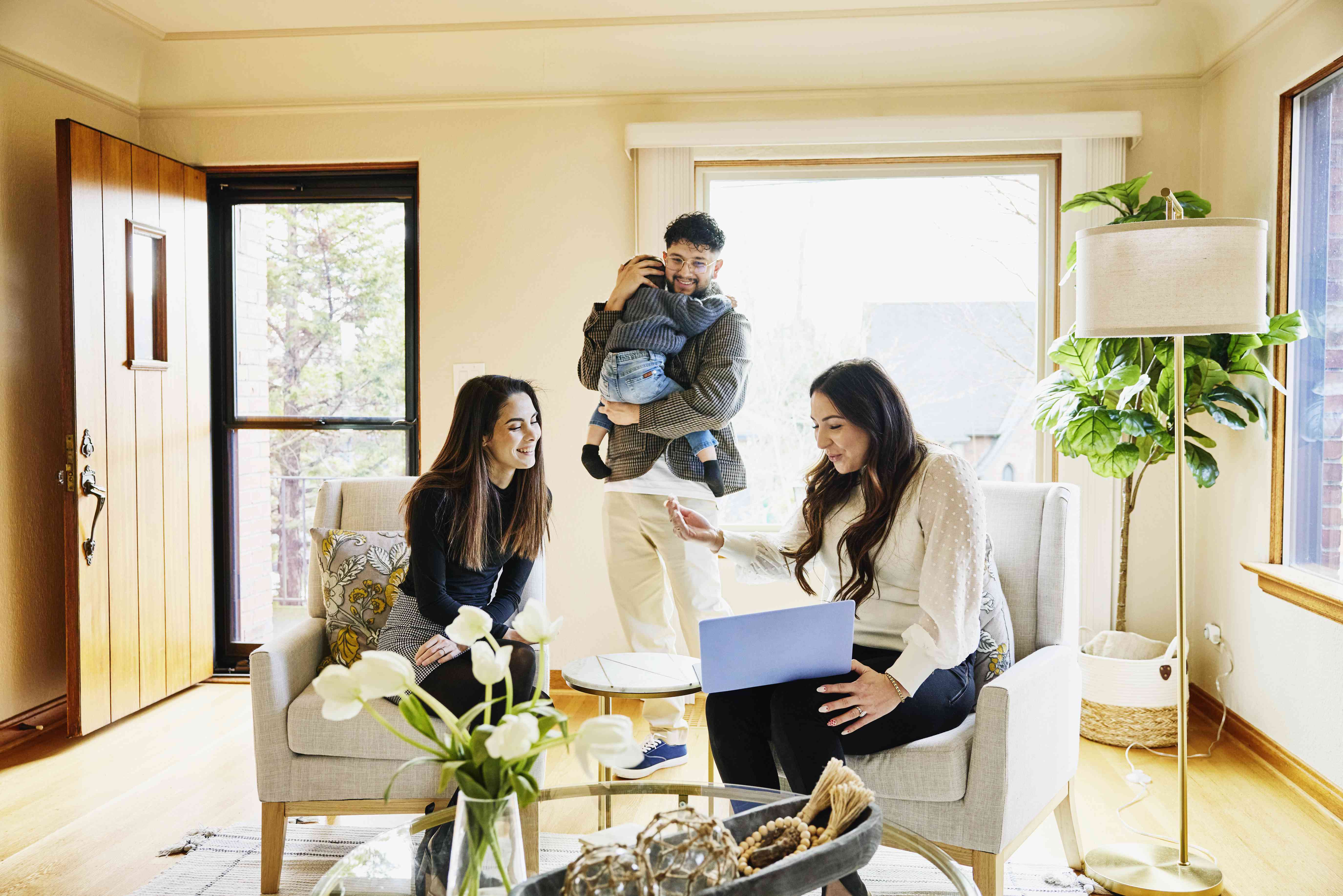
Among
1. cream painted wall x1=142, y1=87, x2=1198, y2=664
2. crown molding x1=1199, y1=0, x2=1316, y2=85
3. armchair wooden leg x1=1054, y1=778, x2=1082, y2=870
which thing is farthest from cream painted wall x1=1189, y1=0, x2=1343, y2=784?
cream painted wall x1=142, y1=87, x2=1198, y2=664

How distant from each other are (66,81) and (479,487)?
248cm

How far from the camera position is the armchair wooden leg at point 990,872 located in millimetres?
1841

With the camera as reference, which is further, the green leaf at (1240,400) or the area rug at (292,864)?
the green leaf at (1240,400)

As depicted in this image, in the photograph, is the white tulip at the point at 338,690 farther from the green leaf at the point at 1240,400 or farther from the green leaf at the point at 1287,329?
the green leaf at the point at 1240,400

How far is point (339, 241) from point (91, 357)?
42.3 inches

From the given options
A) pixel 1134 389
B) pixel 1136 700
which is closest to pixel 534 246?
pixel 1134 389

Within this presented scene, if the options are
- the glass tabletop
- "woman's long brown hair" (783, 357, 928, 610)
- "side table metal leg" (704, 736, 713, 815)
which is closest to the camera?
the glass tabletop

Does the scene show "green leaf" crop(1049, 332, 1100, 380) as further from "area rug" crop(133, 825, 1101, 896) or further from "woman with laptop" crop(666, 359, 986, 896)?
"area rug" crop(133, 825, 1101, 896)

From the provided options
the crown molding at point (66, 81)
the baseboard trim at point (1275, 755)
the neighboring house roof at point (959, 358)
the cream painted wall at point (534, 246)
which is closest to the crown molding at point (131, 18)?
the crown molding at point (66, 81)

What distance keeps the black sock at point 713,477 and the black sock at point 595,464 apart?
0.30 meters

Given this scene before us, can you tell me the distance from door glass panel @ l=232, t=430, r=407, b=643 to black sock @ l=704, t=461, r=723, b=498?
5.27 ft

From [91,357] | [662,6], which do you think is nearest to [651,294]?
[662,6]

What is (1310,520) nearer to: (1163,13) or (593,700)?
(1163,13)

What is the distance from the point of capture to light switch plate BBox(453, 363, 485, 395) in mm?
3785
